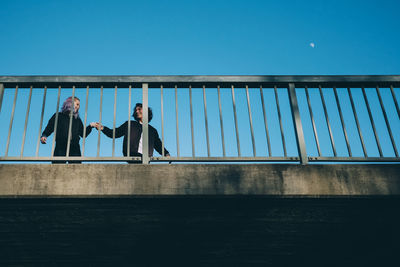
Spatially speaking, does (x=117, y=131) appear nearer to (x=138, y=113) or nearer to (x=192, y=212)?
(x=138, y=113)

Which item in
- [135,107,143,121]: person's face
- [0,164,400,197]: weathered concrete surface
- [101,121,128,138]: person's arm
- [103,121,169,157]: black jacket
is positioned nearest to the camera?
[0,164,400,197]: weathered concrete surface

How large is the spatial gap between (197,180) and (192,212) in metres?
0.45

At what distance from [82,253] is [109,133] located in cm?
152

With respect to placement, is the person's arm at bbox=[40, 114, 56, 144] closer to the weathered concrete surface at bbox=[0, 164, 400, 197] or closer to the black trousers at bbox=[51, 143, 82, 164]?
the black trousers at bbox=[51, 143, 82, 164]

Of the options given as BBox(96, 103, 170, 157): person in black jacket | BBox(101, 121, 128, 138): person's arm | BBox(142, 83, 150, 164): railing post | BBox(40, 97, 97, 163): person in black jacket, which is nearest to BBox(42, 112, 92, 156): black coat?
BBox(40, 97, 97, 163): person in black jacket

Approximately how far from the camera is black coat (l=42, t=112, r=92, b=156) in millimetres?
4566

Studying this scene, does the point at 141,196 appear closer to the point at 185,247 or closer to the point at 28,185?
the point at 28,185

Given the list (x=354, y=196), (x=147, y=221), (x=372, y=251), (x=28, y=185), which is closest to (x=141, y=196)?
(x=147, y=221)

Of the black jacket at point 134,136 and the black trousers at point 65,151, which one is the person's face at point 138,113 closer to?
the black jacket at point 134,136

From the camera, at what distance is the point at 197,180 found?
11.4ft

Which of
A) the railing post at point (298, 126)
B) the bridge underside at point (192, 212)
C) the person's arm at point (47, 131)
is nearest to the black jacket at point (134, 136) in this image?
the person's arm at point (47, 131)

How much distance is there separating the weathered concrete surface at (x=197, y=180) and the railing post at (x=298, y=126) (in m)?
0.20

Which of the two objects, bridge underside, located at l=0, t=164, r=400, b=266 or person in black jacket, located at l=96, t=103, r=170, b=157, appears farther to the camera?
person in black jacket, located at l=96, t=103, r=170, b=157

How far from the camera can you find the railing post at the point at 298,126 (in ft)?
12.4
